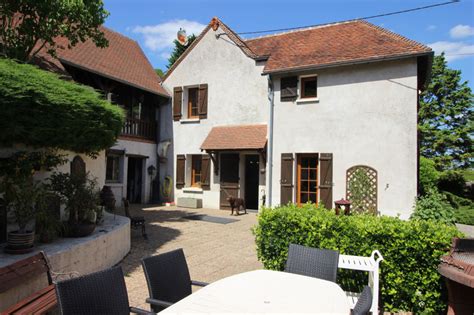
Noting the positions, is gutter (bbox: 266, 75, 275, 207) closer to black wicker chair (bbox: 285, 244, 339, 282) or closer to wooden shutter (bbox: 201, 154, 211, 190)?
wooden shutter (bbox: 201, 154, 211, 190)

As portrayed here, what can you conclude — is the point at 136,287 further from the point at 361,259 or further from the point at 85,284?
the point at 361,259

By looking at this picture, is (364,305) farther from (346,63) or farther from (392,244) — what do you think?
(346,63)

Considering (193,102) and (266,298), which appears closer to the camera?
(266,298)

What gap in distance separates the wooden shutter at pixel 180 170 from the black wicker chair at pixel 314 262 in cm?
1172

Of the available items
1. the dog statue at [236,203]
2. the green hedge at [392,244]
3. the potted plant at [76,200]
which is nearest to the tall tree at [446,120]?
the dog statue at [236,203]

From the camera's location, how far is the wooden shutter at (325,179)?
1131 centimetres

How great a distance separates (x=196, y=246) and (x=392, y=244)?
4.61m

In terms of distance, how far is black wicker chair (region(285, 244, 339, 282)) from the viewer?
133 inches

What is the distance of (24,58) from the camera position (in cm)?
772

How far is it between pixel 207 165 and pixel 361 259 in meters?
10.6

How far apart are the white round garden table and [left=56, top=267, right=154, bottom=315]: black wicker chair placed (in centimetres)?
43

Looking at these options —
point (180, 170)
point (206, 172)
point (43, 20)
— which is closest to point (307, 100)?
point (206, 172)

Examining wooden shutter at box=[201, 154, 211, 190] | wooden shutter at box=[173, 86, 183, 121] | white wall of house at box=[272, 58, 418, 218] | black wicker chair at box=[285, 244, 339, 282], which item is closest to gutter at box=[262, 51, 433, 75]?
white wall of house at box=[272, 58, 418, 218]

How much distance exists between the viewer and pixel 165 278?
120 inches
